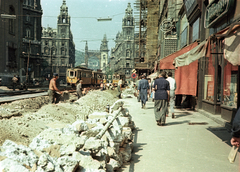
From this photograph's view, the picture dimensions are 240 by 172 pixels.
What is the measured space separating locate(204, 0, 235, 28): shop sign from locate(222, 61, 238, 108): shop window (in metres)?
1.99

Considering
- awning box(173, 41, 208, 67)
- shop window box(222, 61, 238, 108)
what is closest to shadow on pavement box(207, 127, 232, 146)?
shop window box(222, 61, 238, 108)

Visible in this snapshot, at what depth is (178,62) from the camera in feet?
33.2

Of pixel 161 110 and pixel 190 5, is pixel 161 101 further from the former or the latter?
pixel 190 5

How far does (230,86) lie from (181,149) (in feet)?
14.8

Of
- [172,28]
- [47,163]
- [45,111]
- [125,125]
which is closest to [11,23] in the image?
[172,28]

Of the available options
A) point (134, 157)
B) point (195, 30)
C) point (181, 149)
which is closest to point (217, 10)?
point (195, 30)

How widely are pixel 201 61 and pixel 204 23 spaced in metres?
1.88

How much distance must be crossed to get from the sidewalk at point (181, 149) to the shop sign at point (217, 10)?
418 centimetres

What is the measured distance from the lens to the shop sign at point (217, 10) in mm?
8133

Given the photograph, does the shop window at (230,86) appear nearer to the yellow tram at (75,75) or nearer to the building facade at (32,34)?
the yellow tram at (75,75)

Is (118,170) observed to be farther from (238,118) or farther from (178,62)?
(178,62)

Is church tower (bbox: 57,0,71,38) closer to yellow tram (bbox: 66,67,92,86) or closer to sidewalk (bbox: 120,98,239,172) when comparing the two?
yellow tram (bbox: 66,67,92,86)

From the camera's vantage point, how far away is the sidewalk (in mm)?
4555

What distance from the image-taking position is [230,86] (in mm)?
8875
